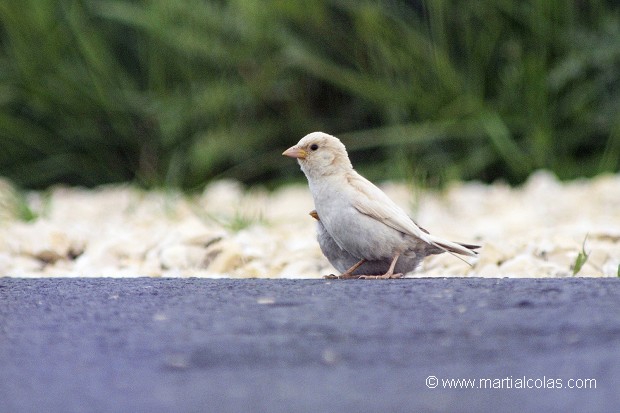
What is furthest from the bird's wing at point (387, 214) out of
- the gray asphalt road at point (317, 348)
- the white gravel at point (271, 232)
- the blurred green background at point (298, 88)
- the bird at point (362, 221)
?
the blurred green background at point (298, 88)

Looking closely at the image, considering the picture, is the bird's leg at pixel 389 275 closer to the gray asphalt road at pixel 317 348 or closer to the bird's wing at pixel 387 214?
the bird's wing at pixel 387 214

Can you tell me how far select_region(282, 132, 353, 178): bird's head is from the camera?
234 centimetres

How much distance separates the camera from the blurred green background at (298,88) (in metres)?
4.62

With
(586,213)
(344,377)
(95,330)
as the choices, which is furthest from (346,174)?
(586,213)

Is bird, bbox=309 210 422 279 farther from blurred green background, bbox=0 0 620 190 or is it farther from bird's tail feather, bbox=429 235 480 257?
blurred green background, bbox=0 0 620 190

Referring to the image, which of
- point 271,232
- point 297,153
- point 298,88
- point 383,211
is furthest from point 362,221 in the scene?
point 298,88

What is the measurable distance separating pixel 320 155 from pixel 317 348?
2.94 ft

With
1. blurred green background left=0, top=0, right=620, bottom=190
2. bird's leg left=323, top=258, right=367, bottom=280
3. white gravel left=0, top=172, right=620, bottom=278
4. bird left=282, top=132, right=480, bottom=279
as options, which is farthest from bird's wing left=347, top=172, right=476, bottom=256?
blurred green background left=0, top=0, right=620, bottom=190

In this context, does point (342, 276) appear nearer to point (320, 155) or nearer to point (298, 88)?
point (320, 155)

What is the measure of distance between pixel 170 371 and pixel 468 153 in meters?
3.45

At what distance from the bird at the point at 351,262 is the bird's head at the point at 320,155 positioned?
0.10 meters

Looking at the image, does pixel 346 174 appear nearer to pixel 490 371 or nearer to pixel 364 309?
pixel 364 309

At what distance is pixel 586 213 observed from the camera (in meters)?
3.74

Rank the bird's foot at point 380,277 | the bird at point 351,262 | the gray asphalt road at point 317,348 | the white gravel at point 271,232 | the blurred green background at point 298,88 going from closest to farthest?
1. the gray asphalt road at point 317,348
2. the bird's foot at point 380,277
3. the bird at point 351,262
4. the white gravel at point 271,232
5. the blurred green background at point 298,88
